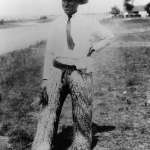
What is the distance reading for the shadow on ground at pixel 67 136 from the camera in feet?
18.1

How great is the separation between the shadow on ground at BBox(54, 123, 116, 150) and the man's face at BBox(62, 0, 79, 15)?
1.95 m

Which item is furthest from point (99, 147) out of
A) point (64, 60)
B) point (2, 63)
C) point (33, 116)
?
point (2, 63)

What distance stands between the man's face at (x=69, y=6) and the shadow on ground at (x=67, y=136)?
195cm

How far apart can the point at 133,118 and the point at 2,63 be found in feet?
37.0

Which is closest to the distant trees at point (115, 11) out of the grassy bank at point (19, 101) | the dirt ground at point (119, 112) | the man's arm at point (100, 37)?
the grassy bank at point (19, 101)

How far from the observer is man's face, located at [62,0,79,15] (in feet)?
14.6

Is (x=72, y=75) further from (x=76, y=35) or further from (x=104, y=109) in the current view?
(x=104, y=109)

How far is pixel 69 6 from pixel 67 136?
7.36ft

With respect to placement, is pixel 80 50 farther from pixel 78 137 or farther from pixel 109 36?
pixel 78 137

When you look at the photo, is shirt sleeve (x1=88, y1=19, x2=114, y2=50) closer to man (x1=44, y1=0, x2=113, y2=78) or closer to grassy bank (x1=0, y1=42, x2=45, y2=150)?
man (x1=44, y1=0, x2=113, y2=78)

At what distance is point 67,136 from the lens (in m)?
5.93

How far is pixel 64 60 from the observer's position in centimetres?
446

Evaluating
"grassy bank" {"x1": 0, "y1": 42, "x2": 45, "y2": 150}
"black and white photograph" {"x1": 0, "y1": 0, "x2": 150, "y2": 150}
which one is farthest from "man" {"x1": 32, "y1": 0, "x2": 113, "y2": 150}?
"grassy bank" {"x1": 0, "y1": 42, "x2": 45, "y2": 150}

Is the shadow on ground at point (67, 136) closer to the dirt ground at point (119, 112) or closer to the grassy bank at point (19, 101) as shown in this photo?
the dirt ground at point (119, 112)
